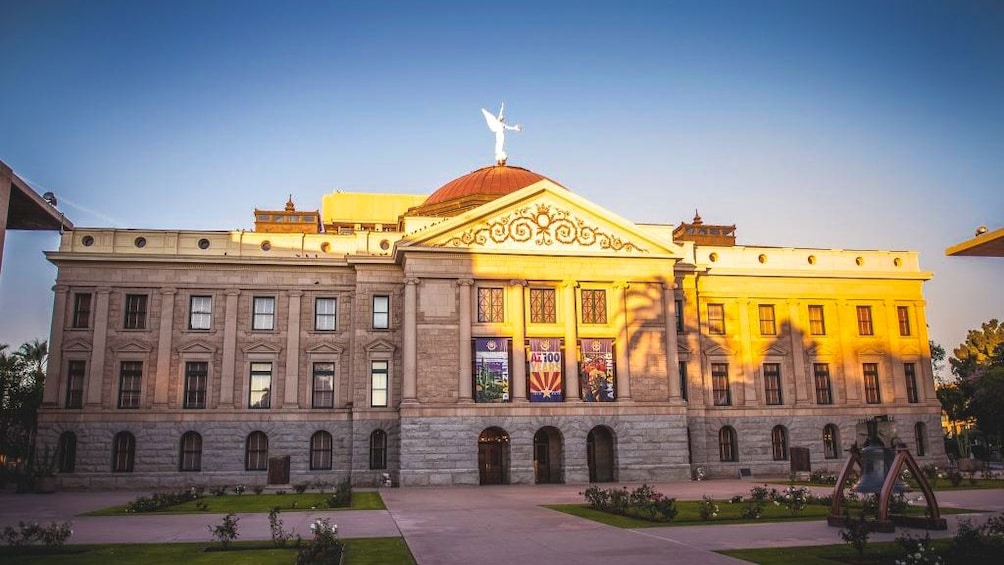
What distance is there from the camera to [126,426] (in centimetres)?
4291

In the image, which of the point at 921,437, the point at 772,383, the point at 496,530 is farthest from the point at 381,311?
the point at 921,437

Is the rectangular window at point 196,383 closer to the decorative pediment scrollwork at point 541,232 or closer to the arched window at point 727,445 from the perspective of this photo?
the decorative pediment scrollwork at point 541,232

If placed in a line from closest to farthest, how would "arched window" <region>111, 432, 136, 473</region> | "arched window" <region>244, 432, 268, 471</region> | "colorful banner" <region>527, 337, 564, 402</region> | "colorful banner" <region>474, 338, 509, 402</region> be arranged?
"arched window" <region>111, 432, 136, 473</region>
"colorful banner" <region>474, 338, 509, 402</region>
"colorful banner" <region>527, 337, 564, 402</region>
"arched window" <region>244, 432, 268, 471</region>

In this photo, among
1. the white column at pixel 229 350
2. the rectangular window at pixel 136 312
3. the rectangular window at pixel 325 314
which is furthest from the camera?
the rectangular window at pixel 325 314

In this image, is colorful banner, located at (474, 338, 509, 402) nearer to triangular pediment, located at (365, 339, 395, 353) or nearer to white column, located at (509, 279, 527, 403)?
white column, located at (509, 279, 527, 403)

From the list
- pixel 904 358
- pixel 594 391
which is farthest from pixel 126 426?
pixel 904 358

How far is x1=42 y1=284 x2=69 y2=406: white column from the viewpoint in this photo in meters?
42.6

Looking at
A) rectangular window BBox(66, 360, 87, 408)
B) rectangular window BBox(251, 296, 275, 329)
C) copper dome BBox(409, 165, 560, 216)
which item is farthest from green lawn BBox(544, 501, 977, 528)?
rectangular window BBox(66, 360, 87, 408)

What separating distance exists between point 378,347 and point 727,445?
2215 centimetres

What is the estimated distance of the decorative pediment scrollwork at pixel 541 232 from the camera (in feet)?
145

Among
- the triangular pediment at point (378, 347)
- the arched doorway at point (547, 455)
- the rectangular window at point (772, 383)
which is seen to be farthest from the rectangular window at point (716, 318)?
the triangular pediment at point (378, 347)

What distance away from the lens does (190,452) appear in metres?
43.5

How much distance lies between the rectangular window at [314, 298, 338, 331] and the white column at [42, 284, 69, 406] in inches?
530

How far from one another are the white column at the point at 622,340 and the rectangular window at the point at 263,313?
64.5 ft
